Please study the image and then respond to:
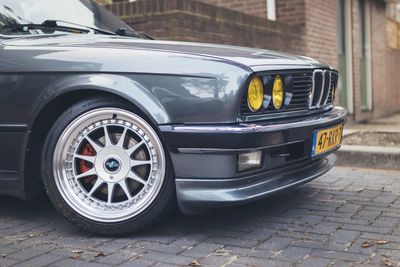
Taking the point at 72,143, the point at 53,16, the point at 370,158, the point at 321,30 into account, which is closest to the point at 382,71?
the point at 321,30

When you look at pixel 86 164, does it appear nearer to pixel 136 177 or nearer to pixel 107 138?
pixel 107 138

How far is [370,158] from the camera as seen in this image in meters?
5.83

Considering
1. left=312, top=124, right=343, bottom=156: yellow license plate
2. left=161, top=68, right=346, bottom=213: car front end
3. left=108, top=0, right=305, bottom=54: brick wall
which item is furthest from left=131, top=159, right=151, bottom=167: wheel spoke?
left=108, top=0, right=305, bottom=54: brick wall

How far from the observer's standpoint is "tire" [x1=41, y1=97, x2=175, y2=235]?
3.28 metres

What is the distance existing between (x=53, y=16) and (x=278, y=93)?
1.89 meters

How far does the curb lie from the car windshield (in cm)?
270

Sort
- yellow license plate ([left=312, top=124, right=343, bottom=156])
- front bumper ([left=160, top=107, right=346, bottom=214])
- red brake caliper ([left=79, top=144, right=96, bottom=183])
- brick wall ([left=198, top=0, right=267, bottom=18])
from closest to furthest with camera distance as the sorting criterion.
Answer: front bumper ([left=160, top=107, right=346, bottom=214]), red brake caliper ([left=79, top=144, right=96, bottom=183]), yellow license plate ([left=312, top=124, right=343, bottom=156]), brick wall ([left=198, top=0, right=267, bottom=18])

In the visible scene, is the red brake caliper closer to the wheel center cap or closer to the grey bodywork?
the wheel center cap

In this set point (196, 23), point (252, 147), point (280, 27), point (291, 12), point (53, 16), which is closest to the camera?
point (252, 147)

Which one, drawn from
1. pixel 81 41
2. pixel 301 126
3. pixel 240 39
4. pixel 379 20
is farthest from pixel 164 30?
pixel 379 20

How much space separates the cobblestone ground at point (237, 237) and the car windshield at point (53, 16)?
1.31 metres

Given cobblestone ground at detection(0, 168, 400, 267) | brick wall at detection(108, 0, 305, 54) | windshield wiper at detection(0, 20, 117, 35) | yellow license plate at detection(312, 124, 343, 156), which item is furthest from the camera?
brick wall at detection(108, 0, 305, 54)

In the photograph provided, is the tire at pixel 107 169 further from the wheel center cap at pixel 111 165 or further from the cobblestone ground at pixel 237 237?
the cobblestone ground at pixel 237 237

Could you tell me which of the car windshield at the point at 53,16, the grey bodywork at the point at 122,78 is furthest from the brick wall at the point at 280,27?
the grey bodywork at the point at 122,78
